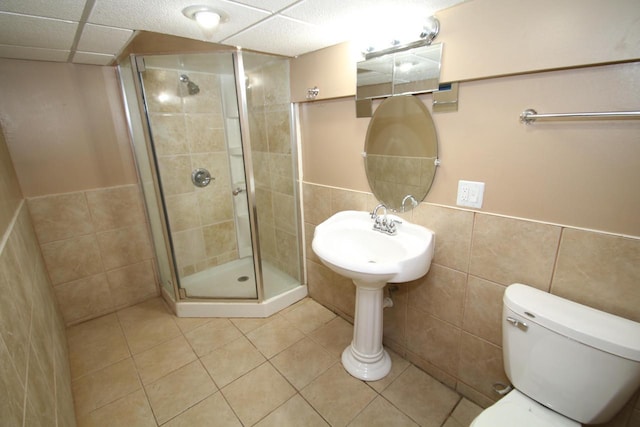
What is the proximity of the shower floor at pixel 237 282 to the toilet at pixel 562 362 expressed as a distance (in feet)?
5.41

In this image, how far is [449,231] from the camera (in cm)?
142

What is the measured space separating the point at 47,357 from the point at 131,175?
4.53ft

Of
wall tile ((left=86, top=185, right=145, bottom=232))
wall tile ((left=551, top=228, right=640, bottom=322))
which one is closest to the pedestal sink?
wall tile ((left=551, top=228, right=640, bottom=322))

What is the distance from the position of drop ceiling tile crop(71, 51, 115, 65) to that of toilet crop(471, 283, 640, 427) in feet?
8.33

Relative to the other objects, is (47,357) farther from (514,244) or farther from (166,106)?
(514,244)

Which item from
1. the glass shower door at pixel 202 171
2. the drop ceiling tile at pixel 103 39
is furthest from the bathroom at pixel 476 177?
the drop ceiling tile at pixel 103 39

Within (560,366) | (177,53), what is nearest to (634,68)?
(560,366)

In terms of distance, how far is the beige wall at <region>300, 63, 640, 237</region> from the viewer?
3.09 ft

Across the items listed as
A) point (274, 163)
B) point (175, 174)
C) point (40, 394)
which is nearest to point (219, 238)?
point (175, 174)

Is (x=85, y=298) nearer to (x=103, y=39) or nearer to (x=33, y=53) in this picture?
(x=33, y=53)

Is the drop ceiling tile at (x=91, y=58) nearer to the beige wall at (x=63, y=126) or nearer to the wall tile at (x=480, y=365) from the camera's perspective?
the beige wall at (x=63, y=126)

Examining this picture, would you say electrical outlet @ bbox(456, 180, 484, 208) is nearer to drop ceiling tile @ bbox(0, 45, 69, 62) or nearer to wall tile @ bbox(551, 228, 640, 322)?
wall tile @ bbox(551, 228, 640, 322)

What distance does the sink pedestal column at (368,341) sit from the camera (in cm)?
162

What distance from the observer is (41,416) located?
94cm
